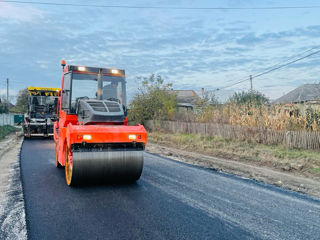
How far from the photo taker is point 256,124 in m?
14.6

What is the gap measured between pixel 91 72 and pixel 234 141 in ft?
30.1

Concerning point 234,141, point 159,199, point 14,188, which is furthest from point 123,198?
point 234,141

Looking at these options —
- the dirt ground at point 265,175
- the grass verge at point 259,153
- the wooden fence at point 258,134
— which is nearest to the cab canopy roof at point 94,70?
the dirt ground at point 265,175

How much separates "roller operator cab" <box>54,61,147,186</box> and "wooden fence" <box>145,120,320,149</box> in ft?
25.1

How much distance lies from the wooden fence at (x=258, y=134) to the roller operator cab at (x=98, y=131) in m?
7.66

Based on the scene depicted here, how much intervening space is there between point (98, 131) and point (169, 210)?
7.17 feet

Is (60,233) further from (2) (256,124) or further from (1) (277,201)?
(2) (256,124)

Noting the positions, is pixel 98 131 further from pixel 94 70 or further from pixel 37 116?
pixel 37 116

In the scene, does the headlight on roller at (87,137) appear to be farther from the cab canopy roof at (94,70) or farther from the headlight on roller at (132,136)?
the cab canopy roof at (94,70)

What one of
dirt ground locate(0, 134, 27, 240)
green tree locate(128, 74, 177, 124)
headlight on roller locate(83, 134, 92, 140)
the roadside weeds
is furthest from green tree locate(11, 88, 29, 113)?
headlight on roller locate(83, 134, 92, 140)

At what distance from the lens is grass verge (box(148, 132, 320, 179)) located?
29.5 feet

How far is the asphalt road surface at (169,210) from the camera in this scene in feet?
13.6

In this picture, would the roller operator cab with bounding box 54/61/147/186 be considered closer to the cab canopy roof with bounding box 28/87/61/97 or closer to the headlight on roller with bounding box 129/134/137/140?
the headlight on roller with bounding box 129/134/137/140

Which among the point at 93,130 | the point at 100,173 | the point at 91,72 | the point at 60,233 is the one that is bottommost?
the point at 60,233
